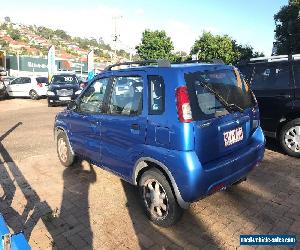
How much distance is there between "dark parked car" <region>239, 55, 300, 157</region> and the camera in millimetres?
6426

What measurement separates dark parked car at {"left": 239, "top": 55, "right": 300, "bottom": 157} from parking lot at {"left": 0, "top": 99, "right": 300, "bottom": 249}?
0.53m

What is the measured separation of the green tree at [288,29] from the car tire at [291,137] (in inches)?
851

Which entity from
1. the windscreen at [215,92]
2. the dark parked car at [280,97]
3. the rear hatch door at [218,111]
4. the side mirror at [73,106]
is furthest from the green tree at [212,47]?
the rear hatch door at [218,111]

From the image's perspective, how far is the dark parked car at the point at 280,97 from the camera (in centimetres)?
643

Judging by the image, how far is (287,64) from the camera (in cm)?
655

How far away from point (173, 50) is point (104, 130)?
106 feet

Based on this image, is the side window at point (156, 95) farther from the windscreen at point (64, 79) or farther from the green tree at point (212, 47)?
the green tree at point (212, 47)

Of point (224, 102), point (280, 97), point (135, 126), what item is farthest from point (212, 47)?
point (135, 126)

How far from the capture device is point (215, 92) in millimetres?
3848

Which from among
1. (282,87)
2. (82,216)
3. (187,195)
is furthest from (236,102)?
(282,87)

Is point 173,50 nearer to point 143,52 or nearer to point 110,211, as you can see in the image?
point 143,52

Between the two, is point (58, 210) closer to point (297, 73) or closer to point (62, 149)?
point (62, 149)

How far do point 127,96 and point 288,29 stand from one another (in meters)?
25.6

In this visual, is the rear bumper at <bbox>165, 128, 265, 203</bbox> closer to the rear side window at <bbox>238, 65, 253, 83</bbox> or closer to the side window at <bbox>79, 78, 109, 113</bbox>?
the side window at <bbox>79, 78, 109, 113</bbox>
